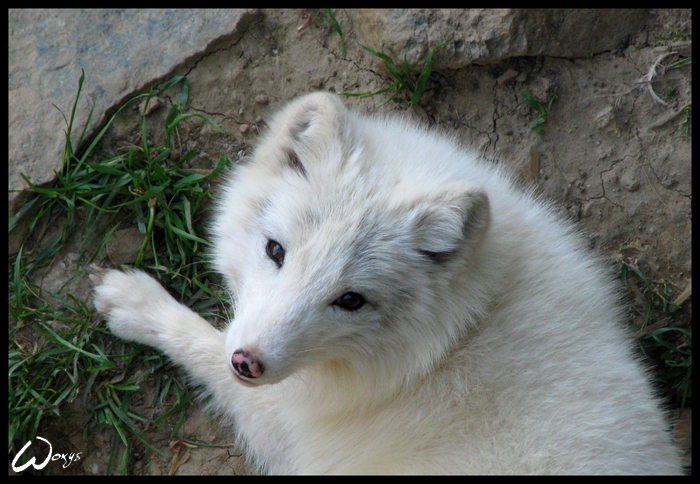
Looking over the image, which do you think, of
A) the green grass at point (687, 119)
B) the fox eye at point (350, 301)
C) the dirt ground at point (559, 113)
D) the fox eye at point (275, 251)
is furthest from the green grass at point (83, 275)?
the green grass at point (687, 119)

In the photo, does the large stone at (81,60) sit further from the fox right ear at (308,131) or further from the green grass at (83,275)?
the fox right ear at (308,131)

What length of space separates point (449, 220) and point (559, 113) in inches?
82.2

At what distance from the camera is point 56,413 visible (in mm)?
3691

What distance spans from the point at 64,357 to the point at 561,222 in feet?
9.69

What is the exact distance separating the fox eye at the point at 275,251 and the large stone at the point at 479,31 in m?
1.95

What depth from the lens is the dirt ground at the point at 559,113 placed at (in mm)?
4328

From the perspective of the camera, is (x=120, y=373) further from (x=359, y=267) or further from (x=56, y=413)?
(x=359, y=267)

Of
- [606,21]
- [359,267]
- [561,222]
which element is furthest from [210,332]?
[606,21]

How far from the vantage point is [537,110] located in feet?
14.4

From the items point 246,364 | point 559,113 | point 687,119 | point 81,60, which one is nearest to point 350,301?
point 246,364

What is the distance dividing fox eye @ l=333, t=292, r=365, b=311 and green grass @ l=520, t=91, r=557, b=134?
7.19 ft

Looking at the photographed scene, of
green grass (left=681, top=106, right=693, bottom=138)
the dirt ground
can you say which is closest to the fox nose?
the dirt ground

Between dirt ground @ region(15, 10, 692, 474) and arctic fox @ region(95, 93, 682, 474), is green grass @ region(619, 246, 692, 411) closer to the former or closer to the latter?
dirt ground @ region(15, 10, 692, 474)

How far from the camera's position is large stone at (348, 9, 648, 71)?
13.9ft
